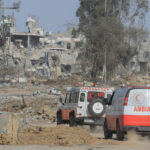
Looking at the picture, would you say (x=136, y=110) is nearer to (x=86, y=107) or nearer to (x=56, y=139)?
(x=56, y=139)

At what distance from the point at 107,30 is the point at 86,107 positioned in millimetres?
40197

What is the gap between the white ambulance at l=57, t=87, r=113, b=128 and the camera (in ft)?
66.0

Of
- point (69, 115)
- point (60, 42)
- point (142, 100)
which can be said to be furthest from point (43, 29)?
point (142, 100)

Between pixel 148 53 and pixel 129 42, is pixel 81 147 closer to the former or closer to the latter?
pixel 129 42

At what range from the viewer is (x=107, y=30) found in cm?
6009

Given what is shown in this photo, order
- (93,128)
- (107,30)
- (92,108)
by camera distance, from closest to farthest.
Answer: (92,108)
(93,128)
(107,30)

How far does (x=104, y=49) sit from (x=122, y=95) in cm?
4534

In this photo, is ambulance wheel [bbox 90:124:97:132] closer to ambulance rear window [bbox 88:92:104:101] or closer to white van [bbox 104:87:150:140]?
ambulance rear window [bbox 88:92:104:101]

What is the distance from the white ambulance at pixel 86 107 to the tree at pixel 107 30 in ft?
124

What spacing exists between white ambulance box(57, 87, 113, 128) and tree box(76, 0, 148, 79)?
37768 mm

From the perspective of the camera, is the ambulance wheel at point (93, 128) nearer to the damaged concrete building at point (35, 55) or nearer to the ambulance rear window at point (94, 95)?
the ambulance rear window at point (94, 95)

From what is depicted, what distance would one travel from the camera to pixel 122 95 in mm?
14867

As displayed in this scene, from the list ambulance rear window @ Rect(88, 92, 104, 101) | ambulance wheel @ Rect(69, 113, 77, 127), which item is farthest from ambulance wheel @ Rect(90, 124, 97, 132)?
ambulance rear window @ Rect(88, 92, 104, 101)

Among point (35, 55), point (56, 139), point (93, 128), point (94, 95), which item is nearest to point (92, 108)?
point (94, 95)
